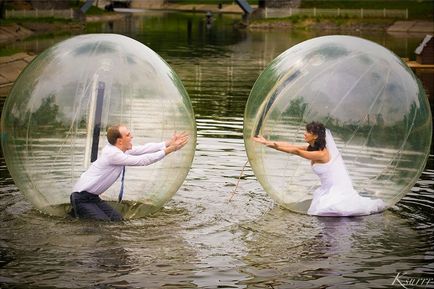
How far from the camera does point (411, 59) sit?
41.8 meters

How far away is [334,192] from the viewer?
575 inches

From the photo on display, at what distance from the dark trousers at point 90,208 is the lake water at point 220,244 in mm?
119

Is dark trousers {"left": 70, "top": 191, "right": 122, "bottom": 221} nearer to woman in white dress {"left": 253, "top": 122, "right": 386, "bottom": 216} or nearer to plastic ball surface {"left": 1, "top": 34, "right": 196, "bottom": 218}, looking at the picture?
plastic ball surface {"left": 1, "top": 34, "right": 196, "bottom": 218}

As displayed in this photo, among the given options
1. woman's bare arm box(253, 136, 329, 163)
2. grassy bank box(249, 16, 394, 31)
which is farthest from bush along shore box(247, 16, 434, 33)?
woman's bare arm box(253, 136, 329, 163)

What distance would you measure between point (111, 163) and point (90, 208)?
59cm

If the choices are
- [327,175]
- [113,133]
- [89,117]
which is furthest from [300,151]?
[89,117]

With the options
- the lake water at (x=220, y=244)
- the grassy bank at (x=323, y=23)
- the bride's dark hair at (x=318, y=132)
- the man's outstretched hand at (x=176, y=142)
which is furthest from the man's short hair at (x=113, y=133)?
the grassy bank at (x=323, y=23)

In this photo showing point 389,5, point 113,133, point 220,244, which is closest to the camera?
point 220,244

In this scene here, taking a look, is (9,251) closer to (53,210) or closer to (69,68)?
(53,210)

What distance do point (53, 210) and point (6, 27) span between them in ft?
144

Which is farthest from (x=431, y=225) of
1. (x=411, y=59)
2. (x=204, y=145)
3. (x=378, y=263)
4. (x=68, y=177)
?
(x=411, y=59)

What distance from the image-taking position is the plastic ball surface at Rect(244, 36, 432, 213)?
570 inches

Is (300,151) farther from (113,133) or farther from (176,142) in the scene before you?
(113,133)

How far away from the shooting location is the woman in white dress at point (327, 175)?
47.3 ft
